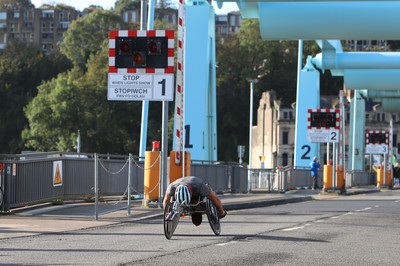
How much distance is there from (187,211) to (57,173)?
9.74 m

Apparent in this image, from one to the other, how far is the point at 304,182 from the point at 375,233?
36.6 m

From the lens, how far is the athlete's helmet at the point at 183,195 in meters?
16.6

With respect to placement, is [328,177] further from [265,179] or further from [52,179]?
[52,179]

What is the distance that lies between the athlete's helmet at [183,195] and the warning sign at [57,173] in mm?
9964

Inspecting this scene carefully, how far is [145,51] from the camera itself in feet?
82.3

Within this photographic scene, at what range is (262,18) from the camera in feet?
128

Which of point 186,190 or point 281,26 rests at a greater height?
point 281,26

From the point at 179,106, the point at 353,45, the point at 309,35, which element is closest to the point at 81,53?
the point at 353,45

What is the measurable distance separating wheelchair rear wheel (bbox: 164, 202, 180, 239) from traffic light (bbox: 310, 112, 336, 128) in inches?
1172

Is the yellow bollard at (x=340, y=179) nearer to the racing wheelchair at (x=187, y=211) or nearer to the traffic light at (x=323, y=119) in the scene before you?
the traffic light at (x=323, y=119)

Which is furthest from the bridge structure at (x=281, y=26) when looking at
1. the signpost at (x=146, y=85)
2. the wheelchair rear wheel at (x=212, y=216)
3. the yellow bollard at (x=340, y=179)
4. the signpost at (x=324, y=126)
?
the wheelchair rear wheel at (x=212, y=216)

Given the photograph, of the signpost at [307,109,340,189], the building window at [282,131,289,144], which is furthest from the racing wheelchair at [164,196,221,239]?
the building window at [282,131,289,144]

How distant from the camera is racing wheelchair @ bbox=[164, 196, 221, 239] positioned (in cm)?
1659

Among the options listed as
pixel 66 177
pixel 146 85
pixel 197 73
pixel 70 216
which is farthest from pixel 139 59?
pixel 197 73
